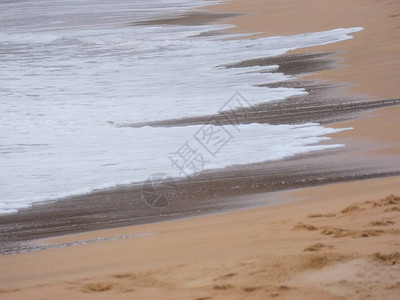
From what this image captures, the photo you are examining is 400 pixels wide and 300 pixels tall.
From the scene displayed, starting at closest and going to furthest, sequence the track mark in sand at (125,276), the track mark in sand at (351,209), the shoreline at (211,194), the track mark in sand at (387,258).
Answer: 1. the track mark in sand at (387,258)
2. the track mark in sand at (125,276)
3. the track mark in sand at (351,209)
4. the shoreline at (211,194)

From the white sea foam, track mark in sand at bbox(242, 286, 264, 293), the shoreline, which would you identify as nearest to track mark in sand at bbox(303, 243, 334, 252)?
track mark in sand at bbox(242, 286, 264, 293)

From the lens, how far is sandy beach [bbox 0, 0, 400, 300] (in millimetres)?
3920

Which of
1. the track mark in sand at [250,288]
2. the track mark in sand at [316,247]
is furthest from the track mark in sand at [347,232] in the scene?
the track mark in sand at [250,288]

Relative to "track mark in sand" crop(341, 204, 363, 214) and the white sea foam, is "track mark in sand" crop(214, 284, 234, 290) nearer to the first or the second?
"track mark in sand" crop(341, 204, 363, 214)

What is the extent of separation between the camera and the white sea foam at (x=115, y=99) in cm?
753

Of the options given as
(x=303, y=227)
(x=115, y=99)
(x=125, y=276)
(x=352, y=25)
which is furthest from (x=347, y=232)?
(x=352, y=25)

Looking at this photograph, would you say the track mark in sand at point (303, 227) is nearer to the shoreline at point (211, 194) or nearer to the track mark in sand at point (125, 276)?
the shoreline at point (211, 194)

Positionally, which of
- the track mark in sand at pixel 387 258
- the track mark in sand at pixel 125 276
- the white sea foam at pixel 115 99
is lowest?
the track mark in sand at pixel 387 258

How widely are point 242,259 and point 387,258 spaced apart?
0.84m

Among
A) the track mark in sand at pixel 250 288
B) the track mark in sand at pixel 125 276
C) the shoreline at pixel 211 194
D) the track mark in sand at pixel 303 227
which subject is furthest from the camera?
the shoreline at pixel 211 194

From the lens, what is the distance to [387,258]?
162 inches

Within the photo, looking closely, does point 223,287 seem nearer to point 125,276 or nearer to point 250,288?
point 250,288

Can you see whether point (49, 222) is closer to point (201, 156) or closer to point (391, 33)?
point (201, 156)

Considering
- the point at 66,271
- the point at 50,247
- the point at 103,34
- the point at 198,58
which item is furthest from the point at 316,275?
the point at 103,34
